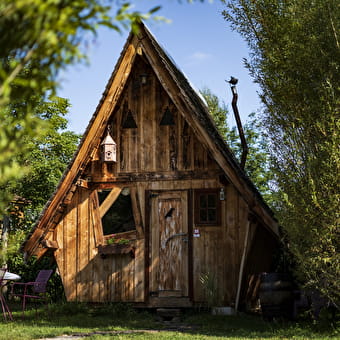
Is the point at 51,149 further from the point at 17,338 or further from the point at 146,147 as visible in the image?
the point at 17,338

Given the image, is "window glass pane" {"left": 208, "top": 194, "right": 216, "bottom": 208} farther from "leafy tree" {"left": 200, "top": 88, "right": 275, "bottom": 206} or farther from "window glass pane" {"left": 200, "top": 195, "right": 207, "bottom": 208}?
"leafy tree" {"left": 200, "top": 88, "right": 275, "bottom": 206}

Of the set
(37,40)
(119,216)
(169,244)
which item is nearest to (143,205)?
(119,216)

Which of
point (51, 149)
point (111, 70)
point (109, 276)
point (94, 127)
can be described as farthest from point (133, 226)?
point (51, 149)

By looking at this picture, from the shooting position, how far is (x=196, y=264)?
12.5 meters

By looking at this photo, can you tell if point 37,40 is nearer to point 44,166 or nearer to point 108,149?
point 108,149

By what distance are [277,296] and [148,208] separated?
3740 millimetres

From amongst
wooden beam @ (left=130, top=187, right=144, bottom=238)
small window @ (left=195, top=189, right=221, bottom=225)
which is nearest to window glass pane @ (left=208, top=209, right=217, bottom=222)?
small window @ (left=195, top=189, right=221, bottom=225)

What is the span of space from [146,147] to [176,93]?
56.7 inches

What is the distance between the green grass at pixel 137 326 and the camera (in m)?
9.23

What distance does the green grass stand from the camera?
30.3 feet

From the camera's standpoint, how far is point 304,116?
33.5 ft

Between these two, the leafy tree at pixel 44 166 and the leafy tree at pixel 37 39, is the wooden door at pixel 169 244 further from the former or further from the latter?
the leafy tree at pixel 37 39

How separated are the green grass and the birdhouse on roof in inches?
126

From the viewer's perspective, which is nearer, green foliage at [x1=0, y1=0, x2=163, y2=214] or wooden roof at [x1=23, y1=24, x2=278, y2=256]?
green foliage at [x1=0, y1=0, x2=163, y2=214]
